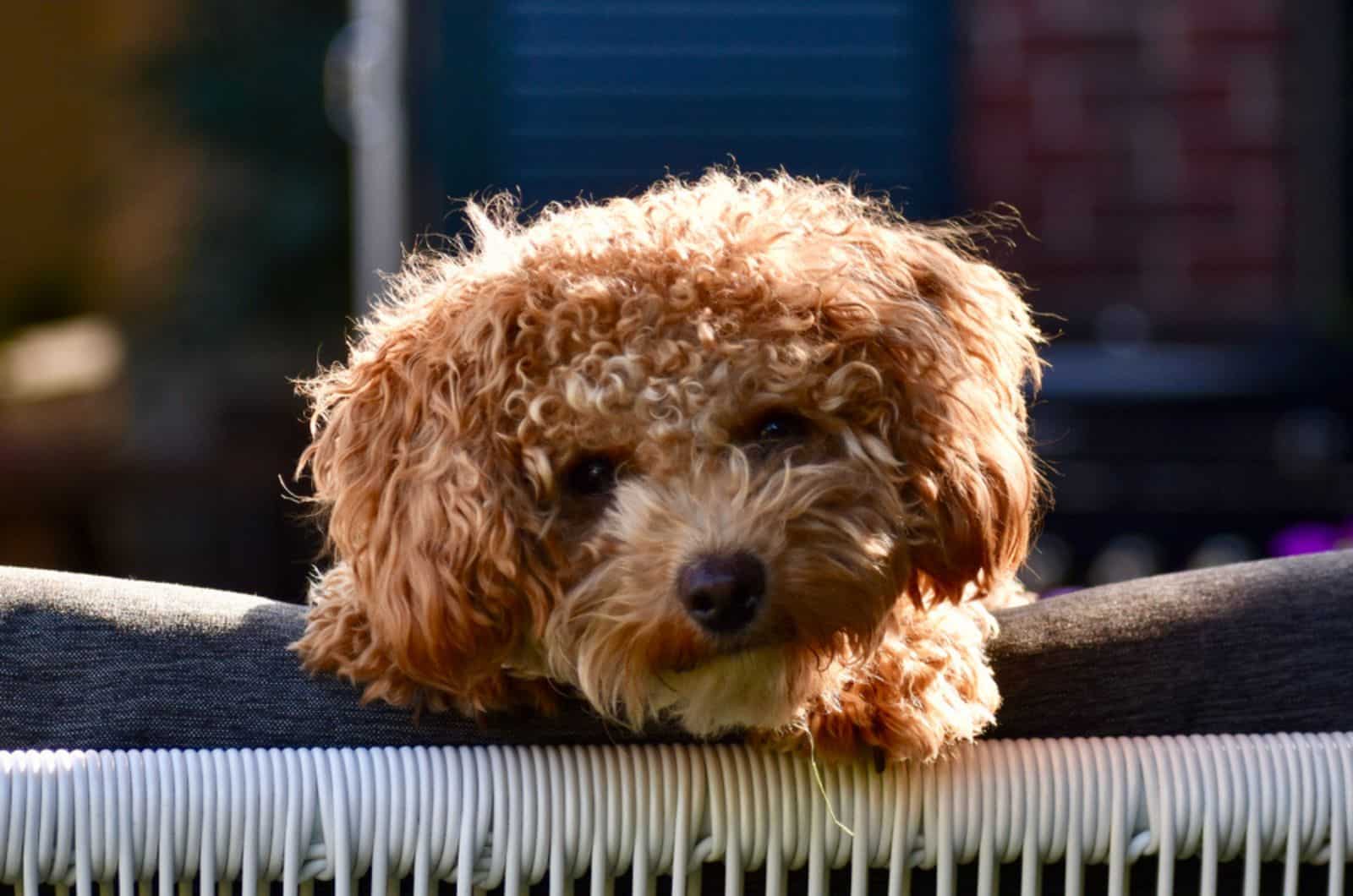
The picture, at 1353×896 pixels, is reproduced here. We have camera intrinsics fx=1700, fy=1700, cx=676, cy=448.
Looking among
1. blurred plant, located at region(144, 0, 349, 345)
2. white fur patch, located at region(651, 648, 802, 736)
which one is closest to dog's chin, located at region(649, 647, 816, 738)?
white fur patch, located at region(651, 648, 802, 736)

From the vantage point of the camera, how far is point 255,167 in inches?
264

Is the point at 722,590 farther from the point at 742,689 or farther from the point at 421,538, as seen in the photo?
the point at 421,538

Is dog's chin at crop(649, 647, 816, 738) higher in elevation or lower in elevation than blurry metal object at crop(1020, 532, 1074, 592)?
higher

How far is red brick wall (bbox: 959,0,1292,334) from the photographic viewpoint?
16.7 ft

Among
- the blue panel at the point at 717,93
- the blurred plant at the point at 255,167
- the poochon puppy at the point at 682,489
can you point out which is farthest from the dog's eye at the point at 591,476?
the blurred plant at the point at 255,167

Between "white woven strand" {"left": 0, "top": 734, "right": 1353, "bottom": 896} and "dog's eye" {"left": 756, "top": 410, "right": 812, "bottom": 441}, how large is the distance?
0.34 meters

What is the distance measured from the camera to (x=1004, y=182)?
17.0 feet

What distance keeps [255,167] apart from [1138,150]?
3438 millimetres

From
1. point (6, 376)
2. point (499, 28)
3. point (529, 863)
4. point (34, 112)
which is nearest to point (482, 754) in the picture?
point (529, 863)

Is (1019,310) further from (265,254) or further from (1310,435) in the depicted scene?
(265,254)

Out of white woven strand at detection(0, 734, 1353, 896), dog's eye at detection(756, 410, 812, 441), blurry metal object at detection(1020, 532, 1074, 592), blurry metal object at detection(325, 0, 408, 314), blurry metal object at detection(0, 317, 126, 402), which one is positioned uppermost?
blurry metal object at detection(325, 0, 408, 314)

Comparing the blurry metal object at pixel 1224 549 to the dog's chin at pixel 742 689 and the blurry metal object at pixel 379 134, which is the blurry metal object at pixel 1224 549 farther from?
the dog's chin at pixel 742 689

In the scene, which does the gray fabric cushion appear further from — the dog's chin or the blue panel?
the blue panel

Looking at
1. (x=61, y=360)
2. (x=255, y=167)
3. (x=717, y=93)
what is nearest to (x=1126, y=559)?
(x=717, y=93)
